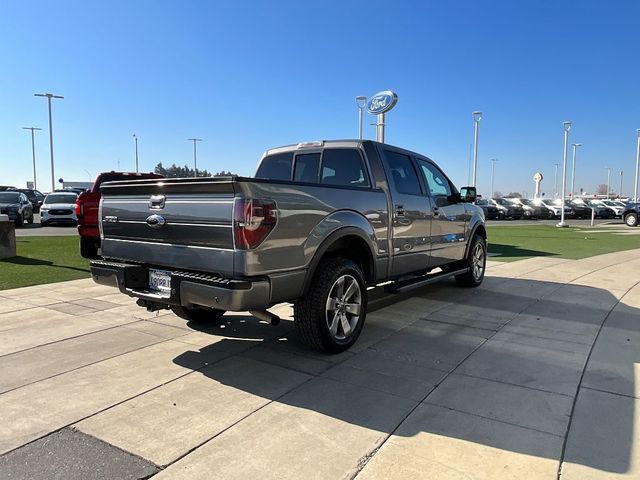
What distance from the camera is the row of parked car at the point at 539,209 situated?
39.9m

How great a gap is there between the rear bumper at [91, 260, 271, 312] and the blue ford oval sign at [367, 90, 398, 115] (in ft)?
42.7

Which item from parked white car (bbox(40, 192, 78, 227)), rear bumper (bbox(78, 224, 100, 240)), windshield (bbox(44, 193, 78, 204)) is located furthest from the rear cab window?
windshield (bbox(44, 193, 78, 204))

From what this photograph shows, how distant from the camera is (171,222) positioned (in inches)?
158

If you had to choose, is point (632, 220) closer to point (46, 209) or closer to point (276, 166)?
point (276, 166)

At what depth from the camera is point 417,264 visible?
6035 mm

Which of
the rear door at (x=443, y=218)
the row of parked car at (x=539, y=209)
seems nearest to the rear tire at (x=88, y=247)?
the rear door at (x=443, y=218)

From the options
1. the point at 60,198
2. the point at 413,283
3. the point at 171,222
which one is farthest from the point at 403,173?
the point at 60,198

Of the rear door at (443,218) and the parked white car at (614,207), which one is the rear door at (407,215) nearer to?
the rear door at (443,218)

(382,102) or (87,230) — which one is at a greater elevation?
(382,102)

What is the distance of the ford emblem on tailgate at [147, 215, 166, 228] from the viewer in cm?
407

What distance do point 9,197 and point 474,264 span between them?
838 inches

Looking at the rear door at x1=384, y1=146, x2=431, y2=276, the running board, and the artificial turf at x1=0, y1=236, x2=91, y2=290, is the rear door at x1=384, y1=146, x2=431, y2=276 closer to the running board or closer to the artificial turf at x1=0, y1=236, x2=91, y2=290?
the running board

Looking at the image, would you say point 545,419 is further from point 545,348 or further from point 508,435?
point 545,348

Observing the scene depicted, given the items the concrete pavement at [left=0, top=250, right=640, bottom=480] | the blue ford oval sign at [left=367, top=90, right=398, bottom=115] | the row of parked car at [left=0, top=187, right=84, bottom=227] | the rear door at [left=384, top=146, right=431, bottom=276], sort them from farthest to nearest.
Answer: the row of parked car at [left=0, top=187, right=84, bottom=227] → the blue ford oval sign at [left=367, top=90, right=398, bottom=115] → the rear door at [left=384, top=146, right=431, bottom=276] → the concrete pavement at [left=0, top=250, right=640, bottom=480]
